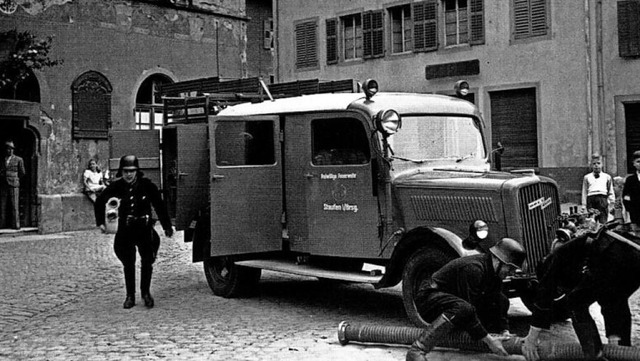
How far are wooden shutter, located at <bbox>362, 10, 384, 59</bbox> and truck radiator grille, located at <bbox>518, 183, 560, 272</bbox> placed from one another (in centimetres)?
1602

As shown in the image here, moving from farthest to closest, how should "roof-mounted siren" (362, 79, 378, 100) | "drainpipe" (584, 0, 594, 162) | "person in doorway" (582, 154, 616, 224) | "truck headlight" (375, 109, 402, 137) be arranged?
"drainpipe" (584, 0, 594, 162) → "person in doorway" (582, 154, 616, 224) → "roof-mounted siren" (362, 79, 378, 100) → "truck headlight" (375, 109, 402, 137)

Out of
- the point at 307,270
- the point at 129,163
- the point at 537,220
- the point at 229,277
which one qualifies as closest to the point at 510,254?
the point at 537,220

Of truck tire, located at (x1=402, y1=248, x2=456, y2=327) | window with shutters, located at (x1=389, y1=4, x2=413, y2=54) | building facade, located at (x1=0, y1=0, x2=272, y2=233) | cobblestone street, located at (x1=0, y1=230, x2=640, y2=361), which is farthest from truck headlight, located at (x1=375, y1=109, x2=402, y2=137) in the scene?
window with shutters, located at (x1=389, y1=4, x2=413, y2=54)

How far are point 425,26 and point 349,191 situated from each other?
567 inches

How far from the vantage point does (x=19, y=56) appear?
59.6 feet

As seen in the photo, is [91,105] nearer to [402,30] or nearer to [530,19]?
[402,30]

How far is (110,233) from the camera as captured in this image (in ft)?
63.2

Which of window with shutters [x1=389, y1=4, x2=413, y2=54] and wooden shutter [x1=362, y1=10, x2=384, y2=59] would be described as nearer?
window with shutters [x1=389, y1=4, x2=413, y2=54]

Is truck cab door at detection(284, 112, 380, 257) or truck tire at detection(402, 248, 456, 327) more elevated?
truck cab door at detection(284, 112, 380, 257)

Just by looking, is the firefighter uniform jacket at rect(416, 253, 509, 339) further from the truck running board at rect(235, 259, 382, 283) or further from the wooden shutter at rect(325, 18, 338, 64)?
the wooden shutter at rect(325, 18, 338, 64)

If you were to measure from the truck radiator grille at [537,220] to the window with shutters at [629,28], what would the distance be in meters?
12.2

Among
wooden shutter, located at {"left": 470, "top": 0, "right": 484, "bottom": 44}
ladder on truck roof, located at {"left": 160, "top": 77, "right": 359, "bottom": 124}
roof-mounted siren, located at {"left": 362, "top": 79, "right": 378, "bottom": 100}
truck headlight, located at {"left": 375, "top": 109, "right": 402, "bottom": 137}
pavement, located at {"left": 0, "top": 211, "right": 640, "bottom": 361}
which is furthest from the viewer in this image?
wooden shutter, located at {"left": 470, "top": 0, "right": 484, "bottom": 44}

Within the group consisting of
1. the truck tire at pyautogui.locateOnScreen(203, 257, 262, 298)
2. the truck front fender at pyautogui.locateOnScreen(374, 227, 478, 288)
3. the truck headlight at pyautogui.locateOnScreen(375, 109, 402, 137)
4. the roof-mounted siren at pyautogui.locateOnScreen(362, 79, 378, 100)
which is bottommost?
the truck tire at pyautogui.locateOnScreen(203, 257, 262, 298)

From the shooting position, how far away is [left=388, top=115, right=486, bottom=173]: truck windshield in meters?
9.00
